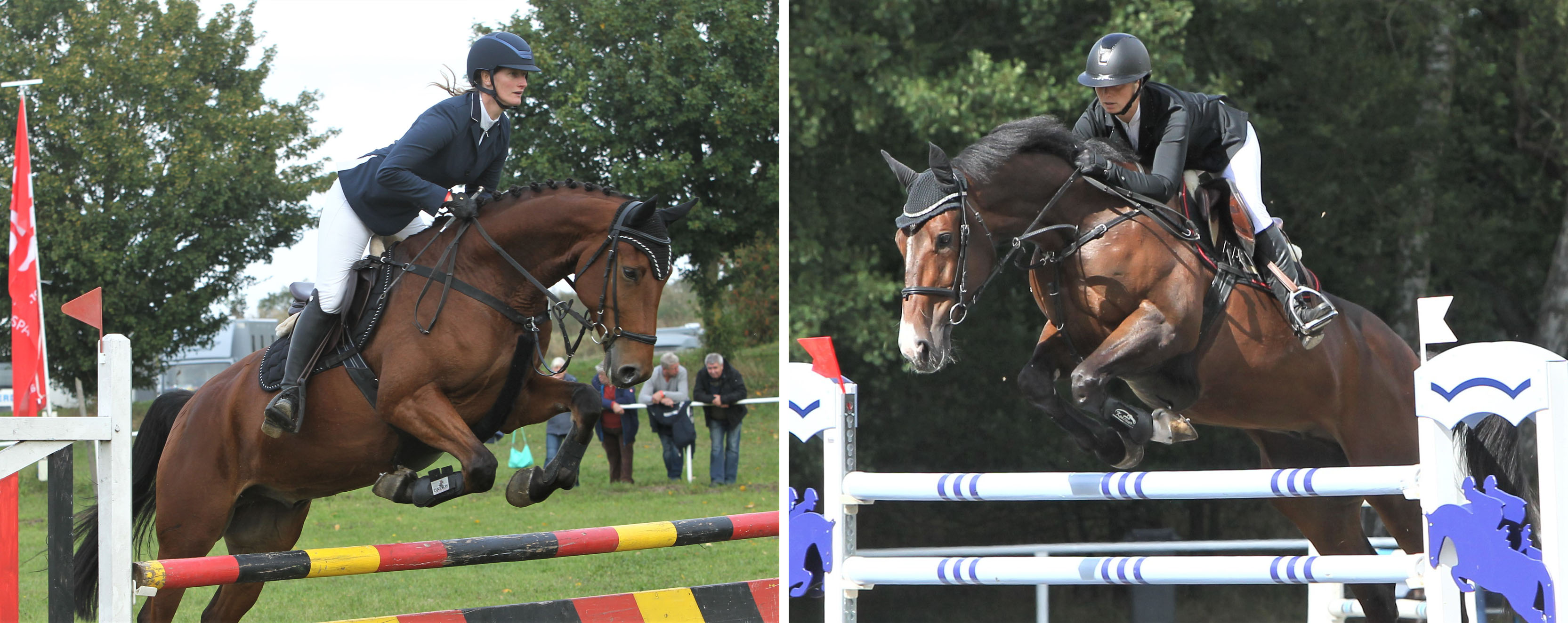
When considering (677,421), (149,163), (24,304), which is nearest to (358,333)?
(24,304)

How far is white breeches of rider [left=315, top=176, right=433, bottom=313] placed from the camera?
3207 mm

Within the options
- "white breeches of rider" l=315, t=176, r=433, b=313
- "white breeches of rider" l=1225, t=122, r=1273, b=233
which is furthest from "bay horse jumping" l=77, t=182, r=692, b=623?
"white breeches of rider" l=1225, t=122, r=1273, b=233

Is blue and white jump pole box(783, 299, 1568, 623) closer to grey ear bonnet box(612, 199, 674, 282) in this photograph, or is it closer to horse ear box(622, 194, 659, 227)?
grey ear bonnet box(612, 199, 674, 282)

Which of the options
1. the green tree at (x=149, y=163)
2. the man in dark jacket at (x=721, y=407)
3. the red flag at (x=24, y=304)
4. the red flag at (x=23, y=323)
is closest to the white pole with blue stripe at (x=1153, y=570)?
the red flag at (x=23, y=323)

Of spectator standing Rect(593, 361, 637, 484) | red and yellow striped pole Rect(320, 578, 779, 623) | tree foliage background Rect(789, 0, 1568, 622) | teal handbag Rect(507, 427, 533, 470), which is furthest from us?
spectator standing Rect(593, 361, 637, 484)

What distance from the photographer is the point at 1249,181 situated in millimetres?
3330

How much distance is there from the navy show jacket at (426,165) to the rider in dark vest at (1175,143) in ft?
5.35

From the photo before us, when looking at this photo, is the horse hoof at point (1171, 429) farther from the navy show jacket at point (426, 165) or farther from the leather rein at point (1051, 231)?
the navy show jacket at point (426, 165)

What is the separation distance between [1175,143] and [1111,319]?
483 millimetres

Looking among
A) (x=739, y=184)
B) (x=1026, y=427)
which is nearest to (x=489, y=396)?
(x=1026, y=427)

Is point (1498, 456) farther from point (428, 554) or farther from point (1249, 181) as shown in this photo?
point (428, 554)

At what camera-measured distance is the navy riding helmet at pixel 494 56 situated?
10.5ft

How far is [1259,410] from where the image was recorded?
3293 mm

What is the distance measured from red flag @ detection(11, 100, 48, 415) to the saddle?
2.03 m
